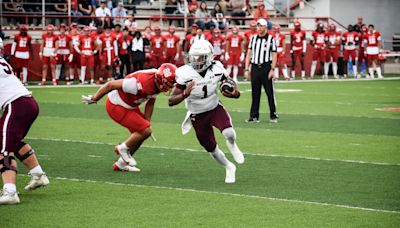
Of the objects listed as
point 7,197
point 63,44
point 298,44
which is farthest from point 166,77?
point 298,44

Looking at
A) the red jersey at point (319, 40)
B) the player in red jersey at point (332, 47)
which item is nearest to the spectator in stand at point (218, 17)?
the red jersey at point (319, 40)

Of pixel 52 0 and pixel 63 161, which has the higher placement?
pixel 52 0

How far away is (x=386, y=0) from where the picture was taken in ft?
127

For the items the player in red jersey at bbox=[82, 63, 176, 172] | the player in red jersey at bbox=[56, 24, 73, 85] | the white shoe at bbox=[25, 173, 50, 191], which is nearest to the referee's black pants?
the player in red jersey at bbox=[82, 63, 176, 172]

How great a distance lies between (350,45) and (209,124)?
2235cm

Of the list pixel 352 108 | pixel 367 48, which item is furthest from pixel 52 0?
pixel 352 108

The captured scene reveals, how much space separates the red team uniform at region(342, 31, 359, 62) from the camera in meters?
30.9

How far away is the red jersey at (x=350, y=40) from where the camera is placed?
31.0 meters

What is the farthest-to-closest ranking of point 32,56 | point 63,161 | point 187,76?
point 32,56 < point 63,161 < point 187,76

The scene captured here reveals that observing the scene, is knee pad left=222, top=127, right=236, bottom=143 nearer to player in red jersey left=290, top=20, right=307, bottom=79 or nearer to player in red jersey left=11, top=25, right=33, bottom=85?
player in red jersey left=11, top=25, right=33, bottom=85

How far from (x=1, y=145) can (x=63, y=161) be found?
2.88 m

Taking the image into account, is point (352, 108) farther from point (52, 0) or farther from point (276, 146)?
point (52, 0)

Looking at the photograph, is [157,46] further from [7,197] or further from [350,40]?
[7,197]

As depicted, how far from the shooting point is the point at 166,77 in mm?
9492
